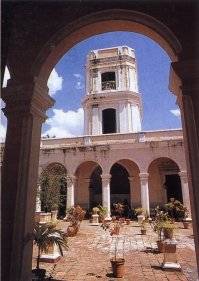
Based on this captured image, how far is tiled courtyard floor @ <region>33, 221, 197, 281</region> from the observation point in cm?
684

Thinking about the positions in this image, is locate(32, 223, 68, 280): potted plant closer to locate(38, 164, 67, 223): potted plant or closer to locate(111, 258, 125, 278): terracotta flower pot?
locate(111, 258, 125, 278): terracotta flower pot

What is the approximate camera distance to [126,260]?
852 cm

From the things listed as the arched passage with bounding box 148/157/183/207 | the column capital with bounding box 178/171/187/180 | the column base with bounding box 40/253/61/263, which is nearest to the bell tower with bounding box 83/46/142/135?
the arched passage with bounding box 148/157/183/207

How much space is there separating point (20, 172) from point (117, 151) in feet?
54.0

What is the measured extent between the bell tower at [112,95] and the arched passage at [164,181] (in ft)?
14.3

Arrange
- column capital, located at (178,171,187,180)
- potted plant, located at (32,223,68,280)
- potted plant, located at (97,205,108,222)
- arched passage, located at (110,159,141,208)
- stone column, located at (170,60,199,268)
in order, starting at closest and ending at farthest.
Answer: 1. stone column, located at (170,60,199,268)
2. potted plant, located at (32,223,68,280)
3. potted plant, located at (97,205,108,222)
4. column capital, located at (178,171,187,180)
5. arched passage, located at (110,159,141,208)

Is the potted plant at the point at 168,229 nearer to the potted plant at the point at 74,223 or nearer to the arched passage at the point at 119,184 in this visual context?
the potted plant at the point at 74,223

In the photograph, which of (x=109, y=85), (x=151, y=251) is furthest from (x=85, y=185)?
(x=151, y=251)

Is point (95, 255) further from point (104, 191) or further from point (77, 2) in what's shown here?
point (104, 191)

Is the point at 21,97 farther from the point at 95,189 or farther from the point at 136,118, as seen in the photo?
the point at 136,118

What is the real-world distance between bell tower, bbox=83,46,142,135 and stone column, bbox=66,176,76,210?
5.78 m

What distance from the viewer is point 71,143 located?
21094mm

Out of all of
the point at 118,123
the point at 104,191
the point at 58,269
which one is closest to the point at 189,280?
the point at 58,269

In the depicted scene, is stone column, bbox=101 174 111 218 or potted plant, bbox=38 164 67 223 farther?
stone column, bbox=101 174 111 218
